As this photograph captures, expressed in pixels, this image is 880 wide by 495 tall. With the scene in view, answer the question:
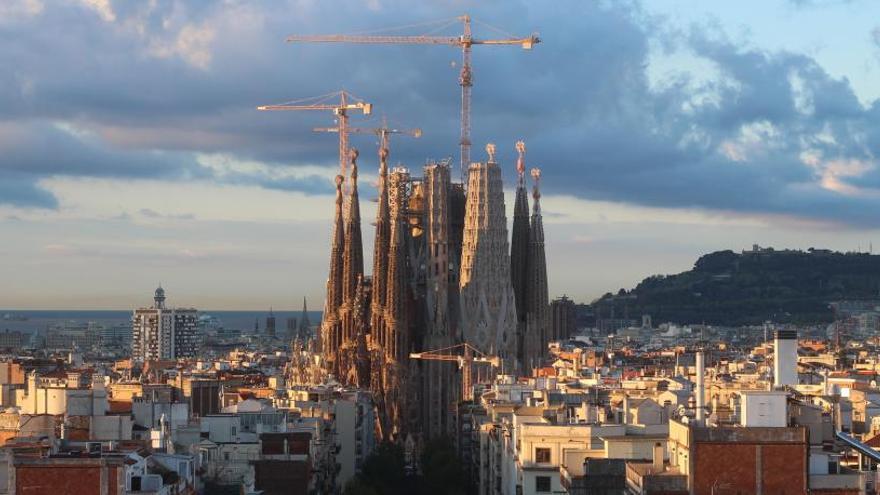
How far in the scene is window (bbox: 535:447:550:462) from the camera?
66000 millimetres

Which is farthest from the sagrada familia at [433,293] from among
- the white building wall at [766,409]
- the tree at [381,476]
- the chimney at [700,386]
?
the white building wall at [766,409]

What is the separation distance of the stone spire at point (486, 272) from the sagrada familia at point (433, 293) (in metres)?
0.07

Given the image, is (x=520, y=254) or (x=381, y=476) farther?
(x=520, y=254)

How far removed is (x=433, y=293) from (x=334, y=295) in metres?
11.2

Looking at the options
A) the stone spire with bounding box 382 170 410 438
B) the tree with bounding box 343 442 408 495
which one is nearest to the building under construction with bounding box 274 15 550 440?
the stone spire with bounding box 382 170 410 438

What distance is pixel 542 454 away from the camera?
66125 millimetres

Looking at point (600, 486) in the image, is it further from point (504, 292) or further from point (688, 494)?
point (504, 292)

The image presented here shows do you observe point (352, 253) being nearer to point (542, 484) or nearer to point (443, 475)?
point (443, 475)

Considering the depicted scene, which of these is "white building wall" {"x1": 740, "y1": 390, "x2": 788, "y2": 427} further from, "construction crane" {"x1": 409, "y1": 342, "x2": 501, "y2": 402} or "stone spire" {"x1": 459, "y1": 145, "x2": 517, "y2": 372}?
"stone spire" {"x1": 459, "y1": 145, "x2": 517, "y2": 372}

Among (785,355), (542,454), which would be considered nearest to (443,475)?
(542,454)

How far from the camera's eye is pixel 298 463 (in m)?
75.6

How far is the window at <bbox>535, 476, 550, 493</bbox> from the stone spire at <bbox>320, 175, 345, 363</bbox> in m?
101

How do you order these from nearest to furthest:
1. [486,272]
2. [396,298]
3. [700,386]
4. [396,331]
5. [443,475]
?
[700,386]
[443,475]
[396,331]
[396,298]
[486,272]

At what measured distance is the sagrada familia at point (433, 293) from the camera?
15675 cm
